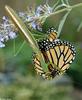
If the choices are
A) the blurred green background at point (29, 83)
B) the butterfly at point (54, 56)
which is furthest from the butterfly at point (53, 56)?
the blurred green background at point (29, 83)

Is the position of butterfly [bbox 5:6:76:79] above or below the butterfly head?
below

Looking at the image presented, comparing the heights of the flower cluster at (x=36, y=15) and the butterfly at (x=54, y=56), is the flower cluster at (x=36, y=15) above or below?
above

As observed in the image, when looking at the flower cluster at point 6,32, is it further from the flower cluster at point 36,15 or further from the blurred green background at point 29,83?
the blurred green background at point 29,83

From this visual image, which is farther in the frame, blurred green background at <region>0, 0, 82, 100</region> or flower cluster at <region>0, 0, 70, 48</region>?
blurred green background at <region>0, 0, 82, 100</region>

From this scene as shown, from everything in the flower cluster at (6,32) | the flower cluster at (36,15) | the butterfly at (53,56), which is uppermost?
the flower cluster at (36,15)

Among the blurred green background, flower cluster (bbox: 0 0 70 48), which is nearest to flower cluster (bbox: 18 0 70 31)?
flower cluster (bbox: 0 0 70 48)

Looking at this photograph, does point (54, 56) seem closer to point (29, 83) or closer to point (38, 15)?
point (38, 15)

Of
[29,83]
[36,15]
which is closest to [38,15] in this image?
[36,15]

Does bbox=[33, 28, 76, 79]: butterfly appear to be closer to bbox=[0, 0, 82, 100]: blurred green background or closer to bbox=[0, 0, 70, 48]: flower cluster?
bbox=[0, 0, 70, 48]: flower cluster

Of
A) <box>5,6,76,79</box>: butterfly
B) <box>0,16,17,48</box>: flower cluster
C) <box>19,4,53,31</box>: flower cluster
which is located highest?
<box>19,4,53,31</box>: flower cluster
